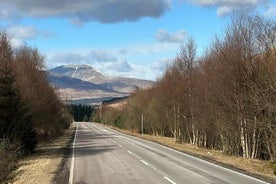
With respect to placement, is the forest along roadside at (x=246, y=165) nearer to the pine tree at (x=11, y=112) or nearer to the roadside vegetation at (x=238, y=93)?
the roadside vegetation at (x=238, y=93)

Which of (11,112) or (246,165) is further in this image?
(11,112)

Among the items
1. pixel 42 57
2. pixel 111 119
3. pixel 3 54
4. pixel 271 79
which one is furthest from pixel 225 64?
pixel 111 119

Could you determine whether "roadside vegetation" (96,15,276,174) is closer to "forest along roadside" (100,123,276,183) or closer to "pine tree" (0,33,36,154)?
"forest along roadside" (100,123,276,183)

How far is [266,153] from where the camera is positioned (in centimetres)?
3241

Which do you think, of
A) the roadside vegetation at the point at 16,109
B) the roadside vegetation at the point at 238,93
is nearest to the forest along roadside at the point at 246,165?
the roadside vegetation at the point at 238,93

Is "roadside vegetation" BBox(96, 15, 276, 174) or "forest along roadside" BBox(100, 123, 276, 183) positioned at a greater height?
"roadside vegetation" BBox(96, 15, 276, 174)

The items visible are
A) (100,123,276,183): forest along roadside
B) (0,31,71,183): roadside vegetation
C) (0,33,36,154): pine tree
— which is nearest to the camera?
(100,123,276,183): forest along roadside

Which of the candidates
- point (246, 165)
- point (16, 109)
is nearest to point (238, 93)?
point (246, 165)

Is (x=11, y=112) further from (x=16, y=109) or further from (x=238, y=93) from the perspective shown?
(x=238, y=93)

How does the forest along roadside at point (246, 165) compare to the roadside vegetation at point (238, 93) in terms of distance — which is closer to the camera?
the forest along roadside at point (246, 165)

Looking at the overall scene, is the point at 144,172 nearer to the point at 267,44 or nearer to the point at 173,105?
the point at 267,44

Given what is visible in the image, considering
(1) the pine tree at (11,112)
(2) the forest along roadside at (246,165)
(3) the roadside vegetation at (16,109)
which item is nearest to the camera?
(2) the forest along roadside at (246,165)

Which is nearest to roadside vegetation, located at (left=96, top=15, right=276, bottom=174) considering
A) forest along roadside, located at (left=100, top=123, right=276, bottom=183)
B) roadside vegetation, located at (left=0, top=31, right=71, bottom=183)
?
forest along roadside, located at (left=100, top=123, right=276, bottom=183)

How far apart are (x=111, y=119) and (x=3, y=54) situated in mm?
110266
